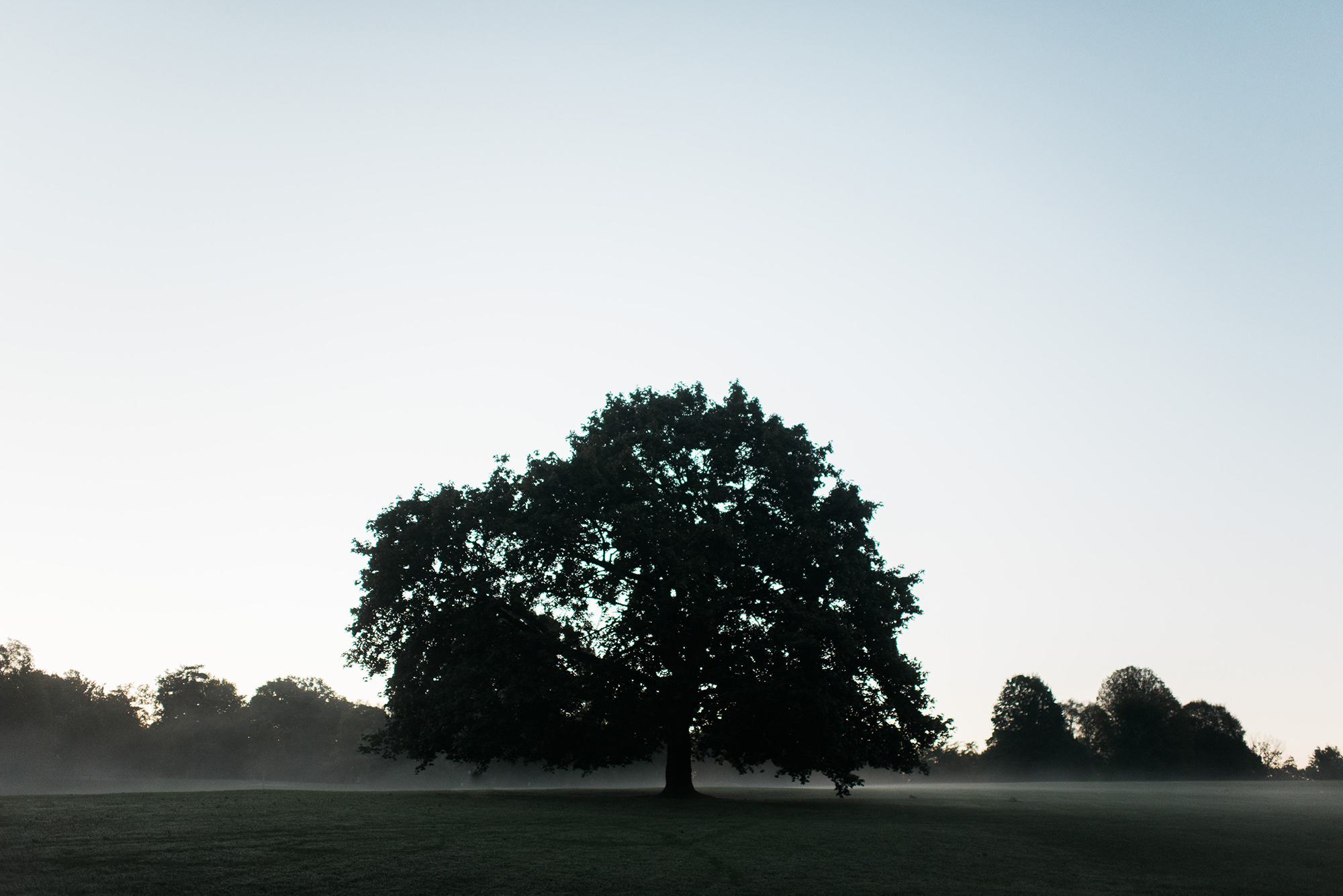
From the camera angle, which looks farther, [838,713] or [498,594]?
[498,594]

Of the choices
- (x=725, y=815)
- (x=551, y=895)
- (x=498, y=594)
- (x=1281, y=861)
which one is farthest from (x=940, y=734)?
(x=551, y=895)

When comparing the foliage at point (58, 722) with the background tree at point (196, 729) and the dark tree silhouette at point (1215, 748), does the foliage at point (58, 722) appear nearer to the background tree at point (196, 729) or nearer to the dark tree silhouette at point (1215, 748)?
the background tree at point (196, 729)

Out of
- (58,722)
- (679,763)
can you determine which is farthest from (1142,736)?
(58,722)

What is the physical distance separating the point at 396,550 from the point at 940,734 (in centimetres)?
2310

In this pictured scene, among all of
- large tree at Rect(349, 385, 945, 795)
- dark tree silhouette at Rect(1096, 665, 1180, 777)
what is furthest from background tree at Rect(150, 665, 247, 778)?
dark tree silhouette at Rect(1096, 665, 1180, 777)

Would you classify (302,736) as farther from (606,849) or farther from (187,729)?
(606,849)

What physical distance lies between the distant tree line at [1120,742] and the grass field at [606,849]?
10144 centimetres

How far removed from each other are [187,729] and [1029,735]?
12172 cm

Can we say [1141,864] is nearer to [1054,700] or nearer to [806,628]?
[806,628]

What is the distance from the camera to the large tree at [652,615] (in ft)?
103

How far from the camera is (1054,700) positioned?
12619 cm

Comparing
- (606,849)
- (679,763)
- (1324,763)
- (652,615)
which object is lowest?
(1324,763)

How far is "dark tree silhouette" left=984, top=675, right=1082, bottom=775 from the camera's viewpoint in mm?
119750

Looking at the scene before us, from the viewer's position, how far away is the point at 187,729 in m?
122
